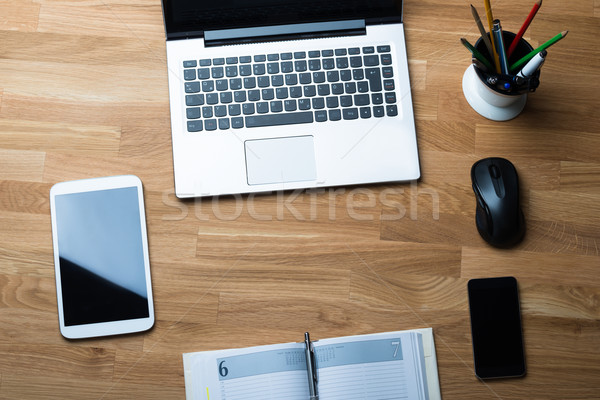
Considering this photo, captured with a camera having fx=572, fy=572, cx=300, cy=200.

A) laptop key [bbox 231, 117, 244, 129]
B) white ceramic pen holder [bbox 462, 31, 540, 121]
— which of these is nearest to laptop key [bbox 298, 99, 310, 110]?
laptop key [bbox 231, 117, 244, 129]

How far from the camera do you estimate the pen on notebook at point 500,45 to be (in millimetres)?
925

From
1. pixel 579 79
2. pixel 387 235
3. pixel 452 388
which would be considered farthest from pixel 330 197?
pixel 579 79

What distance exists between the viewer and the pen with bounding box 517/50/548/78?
2.84 feet

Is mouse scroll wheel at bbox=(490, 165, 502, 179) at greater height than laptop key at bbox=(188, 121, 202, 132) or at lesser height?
lesser

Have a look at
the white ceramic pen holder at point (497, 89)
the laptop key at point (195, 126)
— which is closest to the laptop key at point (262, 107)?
the laptop key at point (195, 126)

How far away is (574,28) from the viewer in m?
1.06

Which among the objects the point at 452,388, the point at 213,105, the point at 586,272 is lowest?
the point at 452,388

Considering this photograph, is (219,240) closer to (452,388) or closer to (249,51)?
(249,51)

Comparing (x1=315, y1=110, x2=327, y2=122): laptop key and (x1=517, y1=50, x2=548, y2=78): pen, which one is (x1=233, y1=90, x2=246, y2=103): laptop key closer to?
(x1=315, y1=110, x2=327, y2=122): laptop key

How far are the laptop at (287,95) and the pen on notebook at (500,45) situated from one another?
157 millimetres

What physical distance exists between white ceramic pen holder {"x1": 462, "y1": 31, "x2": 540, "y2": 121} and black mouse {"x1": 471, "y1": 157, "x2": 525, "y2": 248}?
10 cm

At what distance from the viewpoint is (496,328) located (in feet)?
3.18

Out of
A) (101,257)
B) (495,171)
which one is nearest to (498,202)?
(495,171)

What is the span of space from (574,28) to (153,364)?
96 centimetres
